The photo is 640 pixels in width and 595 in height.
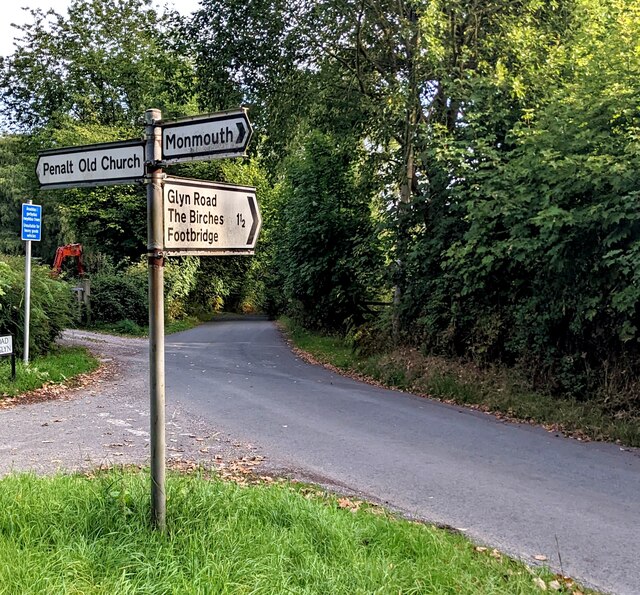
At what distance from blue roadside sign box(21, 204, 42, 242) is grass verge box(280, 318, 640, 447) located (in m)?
7.38

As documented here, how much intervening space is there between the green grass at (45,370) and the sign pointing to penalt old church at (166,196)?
7.00 m

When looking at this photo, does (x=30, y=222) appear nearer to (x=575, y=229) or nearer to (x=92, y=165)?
(x=92, y=165)

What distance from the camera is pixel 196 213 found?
11.8ft

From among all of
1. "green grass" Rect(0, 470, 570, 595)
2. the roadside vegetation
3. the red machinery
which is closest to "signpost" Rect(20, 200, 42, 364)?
the roadside vegetation

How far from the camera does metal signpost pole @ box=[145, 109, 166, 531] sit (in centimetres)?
345

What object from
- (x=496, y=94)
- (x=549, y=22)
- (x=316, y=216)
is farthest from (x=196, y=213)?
(x=316, y=216)

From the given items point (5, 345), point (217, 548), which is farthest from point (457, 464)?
point (5, 345)

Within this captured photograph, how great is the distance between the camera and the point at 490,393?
1015 centimetres

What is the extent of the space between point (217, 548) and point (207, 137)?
7.65 ft

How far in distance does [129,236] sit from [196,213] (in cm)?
2963

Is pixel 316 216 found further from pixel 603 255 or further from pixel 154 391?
pixel 154 391

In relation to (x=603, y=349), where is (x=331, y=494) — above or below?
below

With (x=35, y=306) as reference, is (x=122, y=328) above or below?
below

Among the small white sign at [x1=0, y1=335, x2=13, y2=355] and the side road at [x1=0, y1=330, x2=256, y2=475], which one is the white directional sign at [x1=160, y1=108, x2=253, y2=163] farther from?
the small white sign at [x1=0, y1=335, x2=13, y2=355]
